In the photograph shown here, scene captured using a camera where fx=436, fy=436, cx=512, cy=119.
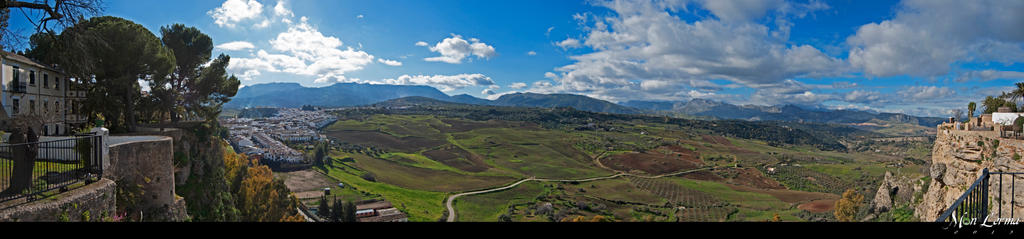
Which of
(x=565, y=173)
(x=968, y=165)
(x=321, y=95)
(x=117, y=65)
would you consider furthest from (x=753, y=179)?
(x=321, y=95)

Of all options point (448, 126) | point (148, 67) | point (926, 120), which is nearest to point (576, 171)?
point (448, 126)

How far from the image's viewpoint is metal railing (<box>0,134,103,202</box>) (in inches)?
179

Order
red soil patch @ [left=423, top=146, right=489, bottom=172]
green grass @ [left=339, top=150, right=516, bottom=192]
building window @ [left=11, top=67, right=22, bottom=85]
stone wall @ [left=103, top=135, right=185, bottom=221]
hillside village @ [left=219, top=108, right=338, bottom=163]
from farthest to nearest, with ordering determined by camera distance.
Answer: red soil patch @ [left=423, top=146, right=489, bottom=172]
green grass @ [left=339, top=150, right=516, bottom=192]
hillside village @ [left=219, top=108, right=338, bottom=163]
building window @ [left=11, top=67, right=22, bottom=85]
stone wall @ [left=103, top=135, right=185, bottom=221]

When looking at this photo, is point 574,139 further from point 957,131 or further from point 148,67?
point 148,67

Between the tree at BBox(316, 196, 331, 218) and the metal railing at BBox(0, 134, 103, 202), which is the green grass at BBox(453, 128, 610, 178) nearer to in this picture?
the tree at BBox(316, 196, 331, 218)

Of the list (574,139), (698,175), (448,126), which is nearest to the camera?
(698,175)

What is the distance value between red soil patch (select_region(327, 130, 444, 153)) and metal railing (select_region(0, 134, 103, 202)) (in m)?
24.9

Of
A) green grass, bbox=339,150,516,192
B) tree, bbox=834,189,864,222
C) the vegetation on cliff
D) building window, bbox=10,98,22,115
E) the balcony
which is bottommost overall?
tree, bbox=834,189,864,222

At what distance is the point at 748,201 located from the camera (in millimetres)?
28938

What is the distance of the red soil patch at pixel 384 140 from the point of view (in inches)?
1220

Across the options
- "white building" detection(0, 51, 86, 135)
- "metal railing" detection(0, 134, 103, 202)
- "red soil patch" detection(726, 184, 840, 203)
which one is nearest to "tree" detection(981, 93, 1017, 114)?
"red soil patch" detection(726, 184, 840, 203)

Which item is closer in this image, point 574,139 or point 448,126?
point 448,126

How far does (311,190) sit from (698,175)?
29988 mm
